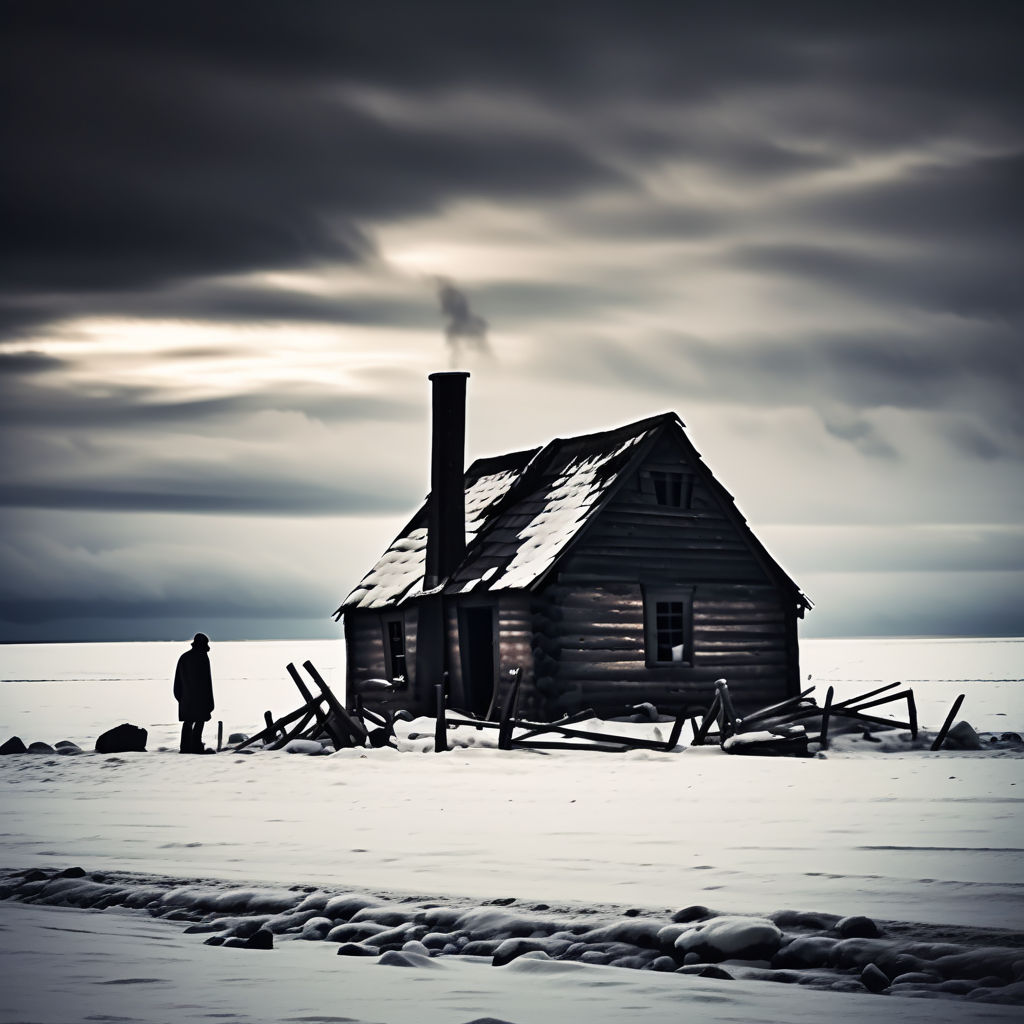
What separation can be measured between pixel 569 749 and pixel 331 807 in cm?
781

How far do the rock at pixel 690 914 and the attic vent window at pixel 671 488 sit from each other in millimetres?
20213

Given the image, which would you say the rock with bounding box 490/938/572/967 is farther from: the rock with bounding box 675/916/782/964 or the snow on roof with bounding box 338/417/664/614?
the snow on roof with bounding box 338/417/664/614

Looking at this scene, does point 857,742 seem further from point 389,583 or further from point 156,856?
point 156,856

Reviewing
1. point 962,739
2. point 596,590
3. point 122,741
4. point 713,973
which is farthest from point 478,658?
point 713,973

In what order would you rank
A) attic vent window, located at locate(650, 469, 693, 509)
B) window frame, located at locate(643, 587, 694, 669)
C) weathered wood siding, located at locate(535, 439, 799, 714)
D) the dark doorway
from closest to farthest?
1. weathered wood siding, located at locate(535, 439, 799, 714)
2. window frame, located at locate(643, 587, 694, 669)
3. attic vent window, located at locate(650, 469, 693, 509)
4. the dark doorway

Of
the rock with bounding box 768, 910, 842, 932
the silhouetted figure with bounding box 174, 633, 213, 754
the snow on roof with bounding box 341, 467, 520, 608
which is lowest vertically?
the rock with bounding box 768, 910, 842, 932

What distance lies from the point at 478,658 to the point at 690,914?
22.9 metres

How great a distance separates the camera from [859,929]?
796 cm

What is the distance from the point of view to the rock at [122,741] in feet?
80.1

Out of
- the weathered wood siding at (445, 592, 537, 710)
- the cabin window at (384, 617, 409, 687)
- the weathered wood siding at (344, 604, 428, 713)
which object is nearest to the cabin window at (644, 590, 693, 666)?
the weathered wood siding at (445, 592, 537, 710)

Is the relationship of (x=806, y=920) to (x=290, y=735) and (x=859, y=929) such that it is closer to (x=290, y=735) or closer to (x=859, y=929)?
(x=859, y=929)

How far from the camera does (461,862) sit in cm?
1111

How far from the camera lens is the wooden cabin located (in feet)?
89.2

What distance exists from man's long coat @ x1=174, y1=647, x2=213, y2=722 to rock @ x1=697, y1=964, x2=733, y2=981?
1663 cm
